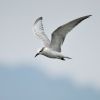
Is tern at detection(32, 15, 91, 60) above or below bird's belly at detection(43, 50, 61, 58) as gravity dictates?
above

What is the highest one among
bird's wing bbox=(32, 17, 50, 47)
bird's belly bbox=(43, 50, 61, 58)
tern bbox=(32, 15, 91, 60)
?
bird's wing bbox=(32, 17, 50, 47)

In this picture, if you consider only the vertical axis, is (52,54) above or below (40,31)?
below

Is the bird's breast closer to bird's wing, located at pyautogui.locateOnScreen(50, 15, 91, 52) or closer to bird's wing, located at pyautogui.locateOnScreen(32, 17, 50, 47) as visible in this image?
bird's wing, located at pyautogui.locateOnScreen(50, 15, 91, 52)

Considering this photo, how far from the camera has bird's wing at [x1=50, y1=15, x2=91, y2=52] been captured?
1707cm

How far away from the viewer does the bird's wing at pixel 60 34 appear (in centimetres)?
1707

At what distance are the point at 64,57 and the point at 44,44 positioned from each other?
145 cm

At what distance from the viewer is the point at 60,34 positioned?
18016 mm

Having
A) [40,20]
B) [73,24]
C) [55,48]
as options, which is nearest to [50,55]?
[55,48]

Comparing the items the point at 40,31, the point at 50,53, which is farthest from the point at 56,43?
the point at 40,31

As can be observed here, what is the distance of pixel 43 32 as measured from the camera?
2028 cm

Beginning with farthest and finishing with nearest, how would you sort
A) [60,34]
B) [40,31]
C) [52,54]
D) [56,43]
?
[40,31] < [56,43] < [52,54] < [60,34]

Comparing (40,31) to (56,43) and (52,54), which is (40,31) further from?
(52,54)

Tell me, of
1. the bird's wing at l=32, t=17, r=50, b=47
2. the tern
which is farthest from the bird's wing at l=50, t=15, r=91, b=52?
the bird's wing at l=32, t=17, r=50, b=47

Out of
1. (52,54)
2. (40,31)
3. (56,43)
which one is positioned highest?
(40,31)
